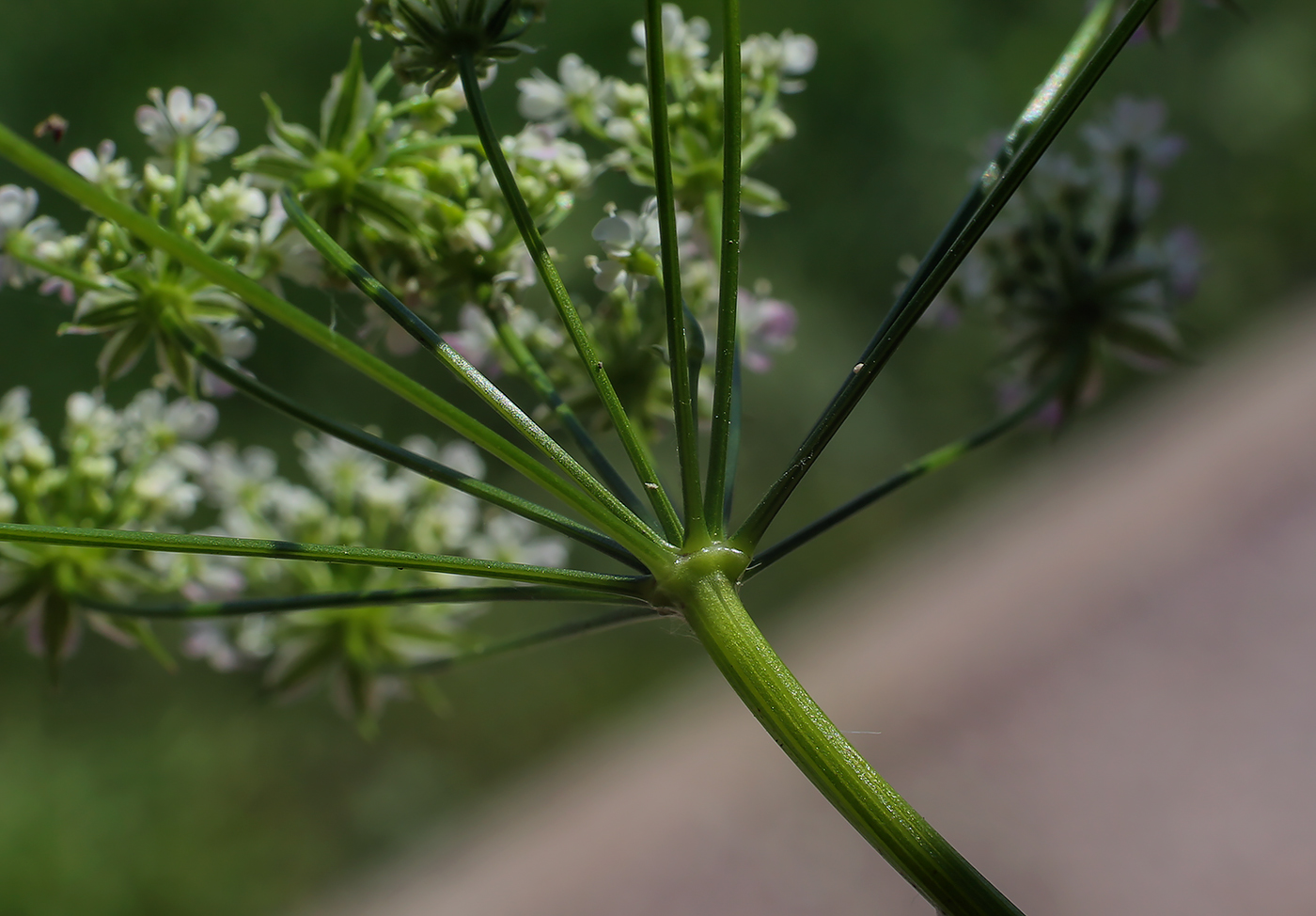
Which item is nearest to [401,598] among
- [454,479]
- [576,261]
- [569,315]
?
[454,479]

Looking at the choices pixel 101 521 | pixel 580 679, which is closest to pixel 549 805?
pixel 580 679

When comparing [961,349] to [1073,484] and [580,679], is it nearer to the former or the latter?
[1073,484]

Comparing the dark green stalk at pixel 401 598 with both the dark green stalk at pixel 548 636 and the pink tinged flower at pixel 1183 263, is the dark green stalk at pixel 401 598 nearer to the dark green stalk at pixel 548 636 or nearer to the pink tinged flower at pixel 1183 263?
the dark green stalk at pixel 548 636

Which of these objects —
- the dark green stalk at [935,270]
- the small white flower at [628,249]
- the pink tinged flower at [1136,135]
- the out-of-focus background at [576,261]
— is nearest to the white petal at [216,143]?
the small white flower at [628,249]

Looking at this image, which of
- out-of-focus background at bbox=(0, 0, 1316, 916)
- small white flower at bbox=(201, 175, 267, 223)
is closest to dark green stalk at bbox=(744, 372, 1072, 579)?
small white flower at bbox=(201, 175, 267, 223)

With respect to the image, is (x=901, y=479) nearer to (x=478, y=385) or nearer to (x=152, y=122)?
(x=478, y=385)

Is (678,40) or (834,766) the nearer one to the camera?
(834,766)
